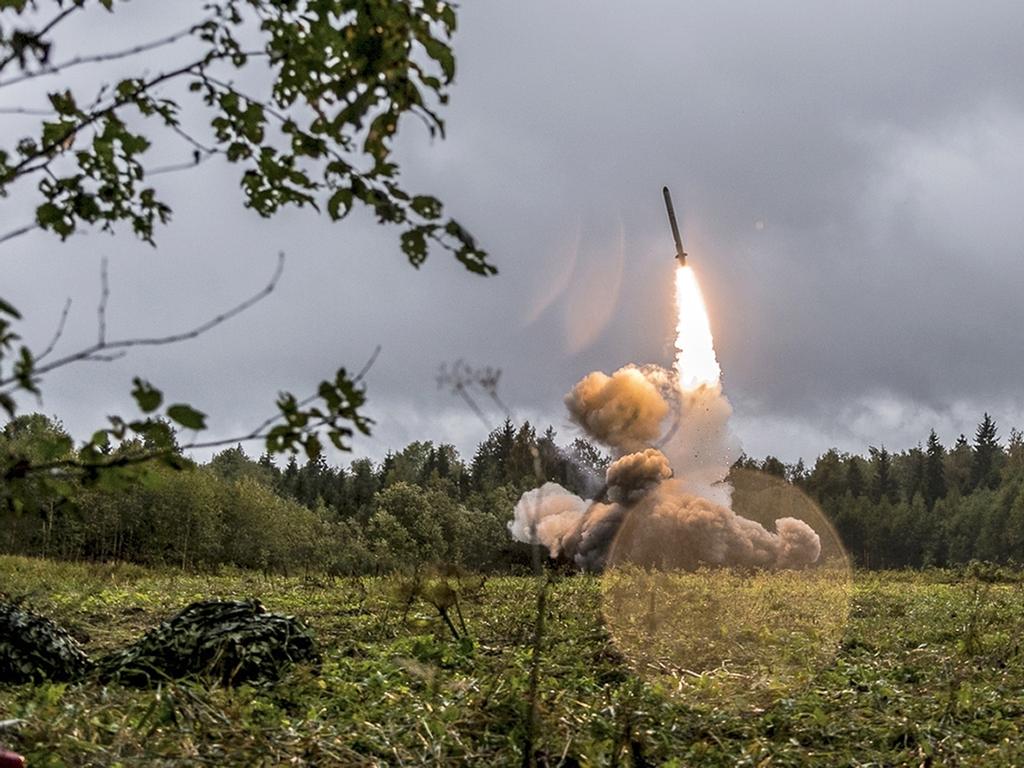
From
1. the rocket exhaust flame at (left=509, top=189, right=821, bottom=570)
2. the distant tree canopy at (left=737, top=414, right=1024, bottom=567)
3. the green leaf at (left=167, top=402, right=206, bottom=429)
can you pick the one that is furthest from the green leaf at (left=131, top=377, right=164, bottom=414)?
the distant tree canopy at (left=737, top=414, right=1024, bottom=567)

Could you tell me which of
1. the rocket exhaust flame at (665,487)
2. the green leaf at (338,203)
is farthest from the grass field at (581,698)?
the rocket exhaust flame at (665,487)

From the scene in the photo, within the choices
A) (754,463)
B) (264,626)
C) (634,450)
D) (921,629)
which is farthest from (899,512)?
(264,626)

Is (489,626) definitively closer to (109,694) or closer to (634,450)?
(109,694)

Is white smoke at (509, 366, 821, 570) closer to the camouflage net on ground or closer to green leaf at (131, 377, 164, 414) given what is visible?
the camouflage net on ground

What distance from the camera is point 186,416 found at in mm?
3186

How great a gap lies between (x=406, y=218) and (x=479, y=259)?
42cm

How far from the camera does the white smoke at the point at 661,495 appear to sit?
1473 inches

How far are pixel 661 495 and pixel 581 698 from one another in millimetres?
32883

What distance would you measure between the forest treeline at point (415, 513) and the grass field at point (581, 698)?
681 inches

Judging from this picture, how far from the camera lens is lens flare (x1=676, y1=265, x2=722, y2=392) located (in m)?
31.2

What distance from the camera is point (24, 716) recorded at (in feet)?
21.6

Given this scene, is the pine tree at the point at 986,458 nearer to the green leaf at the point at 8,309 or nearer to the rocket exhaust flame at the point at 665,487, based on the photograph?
the rocket exhaust flame at the point at 665,487

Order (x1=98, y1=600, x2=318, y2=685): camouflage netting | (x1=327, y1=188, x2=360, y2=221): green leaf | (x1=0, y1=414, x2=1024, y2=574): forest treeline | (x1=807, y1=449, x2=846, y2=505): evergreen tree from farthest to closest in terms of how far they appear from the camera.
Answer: (x1=807, y1=449, x2=846, y2=505): evergreen tree → (x1=0, y1=414, x2=1024, y2=574): forest treeline → (x1=98, y1=600, x2=318, y2=685): camouflage netting → (x1=327, y1=188, x2=360, y2=221): green leaf

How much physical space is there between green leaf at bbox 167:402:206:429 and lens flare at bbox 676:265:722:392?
93.5 ft
